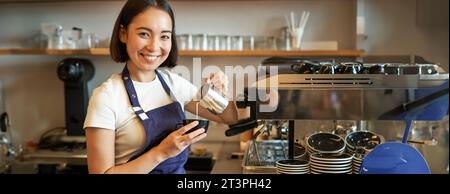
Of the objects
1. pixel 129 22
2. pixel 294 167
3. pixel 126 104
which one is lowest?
pixel 294 167

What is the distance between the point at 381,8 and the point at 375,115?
0.67ft

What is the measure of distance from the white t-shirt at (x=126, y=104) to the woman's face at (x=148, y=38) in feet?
0.11

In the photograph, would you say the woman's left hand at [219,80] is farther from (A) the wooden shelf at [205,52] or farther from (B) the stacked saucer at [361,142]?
(B) the stacked saucer at [361,142]

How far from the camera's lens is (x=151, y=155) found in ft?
1.97

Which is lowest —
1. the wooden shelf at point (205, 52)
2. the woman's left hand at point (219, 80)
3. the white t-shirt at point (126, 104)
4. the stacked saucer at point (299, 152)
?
the stacked saucer at point (299, 152)

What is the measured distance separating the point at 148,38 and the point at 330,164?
13.3 inches

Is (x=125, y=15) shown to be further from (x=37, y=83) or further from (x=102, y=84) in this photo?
(x=37, y=83)

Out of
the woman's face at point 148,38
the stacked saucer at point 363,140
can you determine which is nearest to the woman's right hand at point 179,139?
the woman's face at point 148,38

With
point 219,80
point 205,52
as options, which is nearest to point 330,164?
point 219,80

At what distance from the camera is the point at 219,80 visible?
2.00 feet

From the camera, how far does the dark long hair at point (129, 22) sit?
1.86 ft

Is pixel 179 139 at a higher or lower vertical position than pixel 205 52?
lower

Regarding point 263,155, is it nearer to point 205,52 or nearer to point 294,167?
point 294,167
